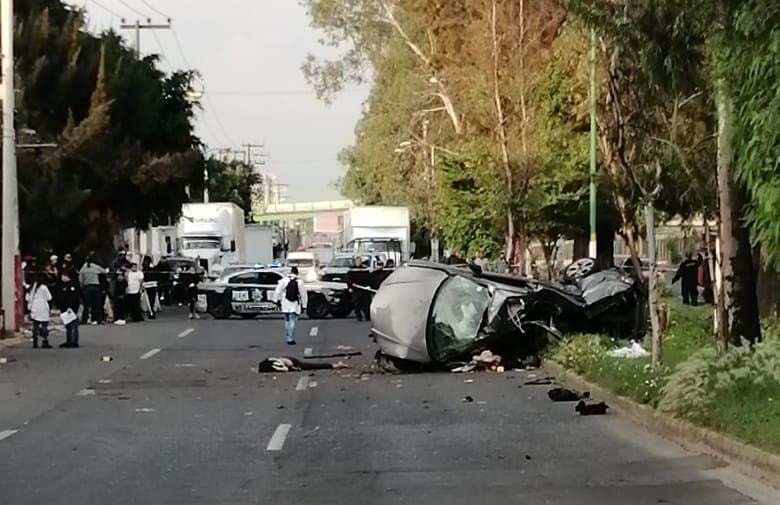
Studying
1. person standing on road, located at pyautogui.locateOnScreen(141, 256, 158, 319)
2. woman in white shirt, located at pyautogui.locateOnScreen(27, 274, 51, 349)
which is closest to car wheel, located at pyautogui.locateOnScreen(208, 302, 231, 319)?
person standing on road, located at pyautogui.locateOnScreen(141, 256, 158, 319)

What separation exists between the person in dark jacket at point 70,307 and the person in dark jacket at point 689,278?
686 inches

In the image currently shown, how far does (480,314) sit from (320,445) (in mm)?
9610

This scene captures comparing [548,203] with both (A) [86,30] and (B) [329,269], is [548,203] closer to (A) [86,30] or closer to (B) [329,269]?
(B) [329,269]

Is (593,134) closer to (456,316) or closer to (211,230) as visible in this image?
(456,316)

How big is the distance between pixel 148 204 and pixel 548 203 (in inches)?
607

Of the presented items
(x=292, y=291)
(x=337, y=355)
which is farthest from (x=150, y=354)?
(x=337, y=355)

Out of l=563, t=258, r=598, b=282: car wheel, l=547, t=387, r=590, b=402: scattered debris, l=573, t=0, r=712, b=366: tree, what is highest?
l=573, t=0, r=712, b=366: tree

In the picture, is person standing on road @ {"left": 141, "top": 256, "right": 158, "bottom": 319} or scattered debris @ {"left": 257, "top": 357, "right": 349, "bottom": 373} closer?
scattered debris @ {"left": 257, "top": 357, "right": 349, "bottom": 373}

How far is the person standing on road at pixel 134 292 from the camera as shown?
3988 centimetres

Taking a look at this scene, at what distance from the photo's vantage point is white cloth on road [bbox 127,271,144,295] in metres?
39.7

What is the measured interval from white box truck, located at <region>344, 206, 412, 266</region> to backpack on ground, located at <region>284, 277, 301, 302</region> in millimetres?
28313

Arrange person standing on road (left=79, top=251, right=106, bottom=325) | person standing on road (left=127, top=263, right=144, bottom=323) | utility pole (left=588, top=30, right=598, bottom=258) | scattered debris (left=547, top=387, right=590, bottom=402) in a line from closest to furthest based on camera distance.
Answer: scattered debris (left=547, top=387, right=590, bottom=402) → utility pole (left=588, top=30, right=598, bottom=258) → person standing on road (left=79, top=251, right=106, bottom=325) → person standing on road (left=127, top=263, right=144, bottom=323)

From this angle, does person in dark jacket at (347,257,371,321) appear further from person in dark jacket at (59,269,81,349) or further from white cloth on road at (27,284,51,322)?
white cloth on road at (27,284,51,322)

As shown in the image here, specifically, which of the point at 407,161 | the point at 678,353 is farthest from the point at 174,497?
the point at 407,161
